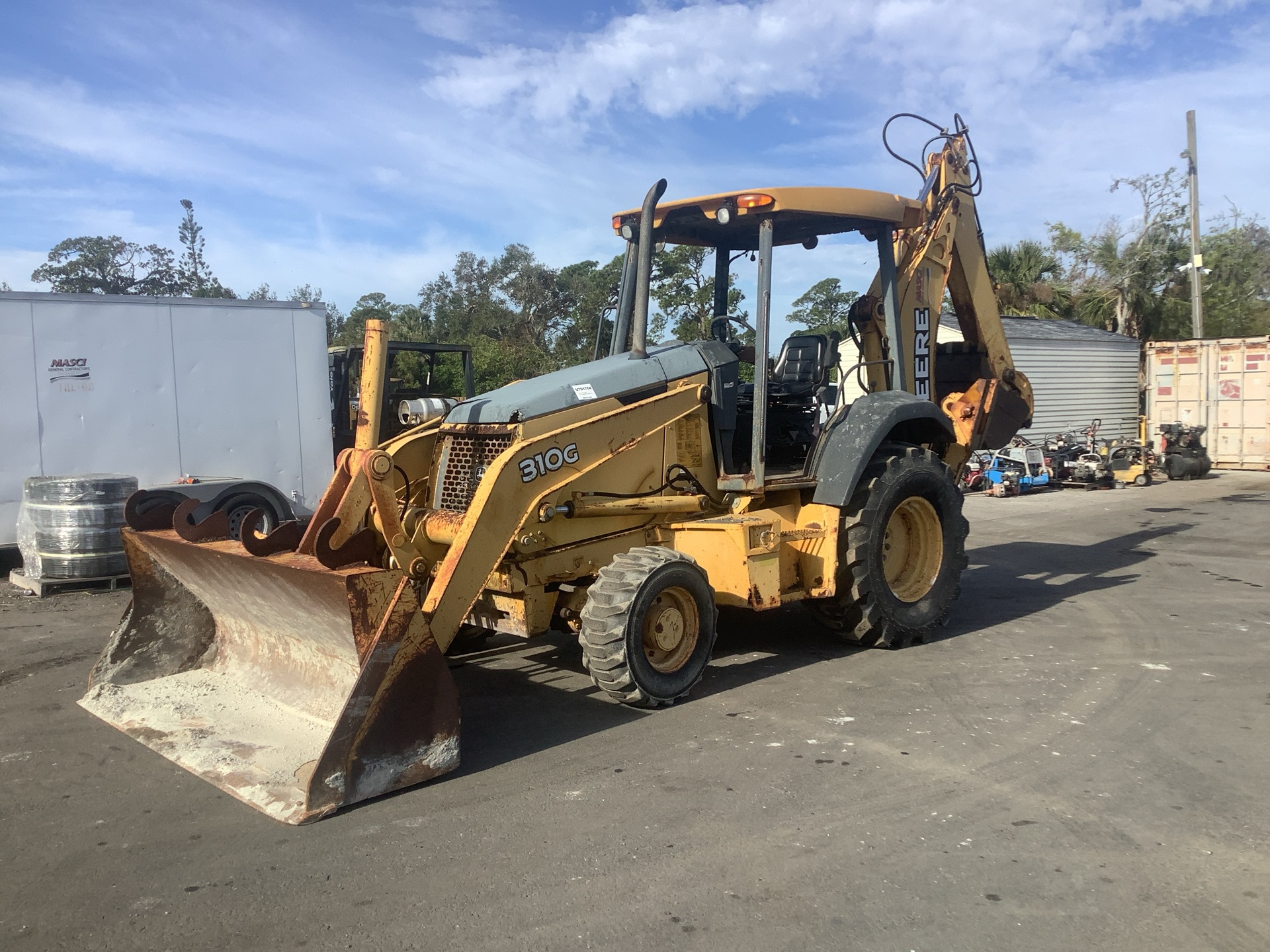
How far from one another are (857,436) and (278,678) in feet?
13.2

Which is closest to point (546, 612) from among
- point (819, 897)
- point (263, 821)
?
point (263, 821)

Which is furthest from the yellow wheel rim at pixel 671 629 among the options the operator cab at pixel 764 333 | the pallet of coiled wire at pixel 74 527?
the pallet of coiled wire at pixel 74 527

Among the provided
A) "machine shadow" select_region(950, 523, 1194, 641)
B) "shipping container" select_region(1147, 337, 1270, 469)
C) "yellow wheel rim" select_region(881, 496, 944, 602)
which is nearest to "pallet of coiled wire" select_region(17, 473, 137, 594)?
"yellow wheel rim" select_region(881, 496, 944, 602)

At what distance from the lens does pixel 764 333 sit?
644cm

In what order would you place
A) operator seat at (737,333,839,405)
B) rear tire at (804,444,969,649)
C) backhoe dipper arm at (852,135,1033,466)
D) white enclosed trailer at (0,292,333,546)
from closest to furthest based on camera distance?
rear tire at (804,444,969,649) < operator seat at (737,333,839,405) < backhoe dipper arm at (852,135,1033,466) < white enclosed trailer at (0,292,333,546)

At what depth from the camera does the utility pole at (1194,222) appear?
25828mm

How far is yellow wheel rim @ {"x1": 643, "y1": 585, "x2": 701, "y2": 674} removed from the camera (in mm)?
5648

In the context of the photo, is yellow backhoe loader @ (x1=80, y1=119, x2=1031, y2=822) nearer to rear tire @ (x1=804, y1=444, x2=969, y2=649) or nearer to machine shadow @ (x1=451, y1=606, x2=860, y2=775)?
rear tire @ (x1=804, y1=444, x2=969, y2=649)

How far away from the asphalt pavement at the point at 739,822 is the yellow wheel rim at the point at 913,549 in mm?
648

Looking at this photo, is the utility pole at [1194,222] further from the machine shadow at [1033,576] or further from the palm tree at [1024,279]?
the machine shadow at [1033,576]

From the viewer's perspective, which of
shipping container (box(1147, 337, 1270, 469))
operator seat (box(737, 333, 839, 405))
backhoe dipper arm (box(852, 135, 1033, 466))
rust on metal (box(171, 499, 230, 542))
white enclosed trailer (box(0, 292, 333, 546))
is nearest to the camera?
rust on metal (box(171, 499, 230, 542))

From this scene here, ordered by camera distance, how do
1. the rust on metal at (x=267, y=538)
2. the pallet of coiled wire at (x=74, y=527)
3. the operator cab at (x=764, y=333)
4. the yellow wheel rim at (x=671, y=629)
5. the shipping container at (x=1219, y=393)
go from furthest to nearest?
1. the shipping container at (x=1219, y=393)
2. the pallet of coiled wire at (x=74, y=527)
3. the operator cab at (x=764, y=333)
4. the yellow wheel rim at (x=671, y=629)
5. the rust on metal at (x=267, y=538)

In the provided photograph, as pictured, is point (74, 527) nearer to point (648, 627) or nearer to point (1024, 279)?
point (648, 627)

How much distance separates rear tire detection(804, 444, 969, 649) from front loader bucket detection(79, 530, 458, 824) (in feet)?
10.7
